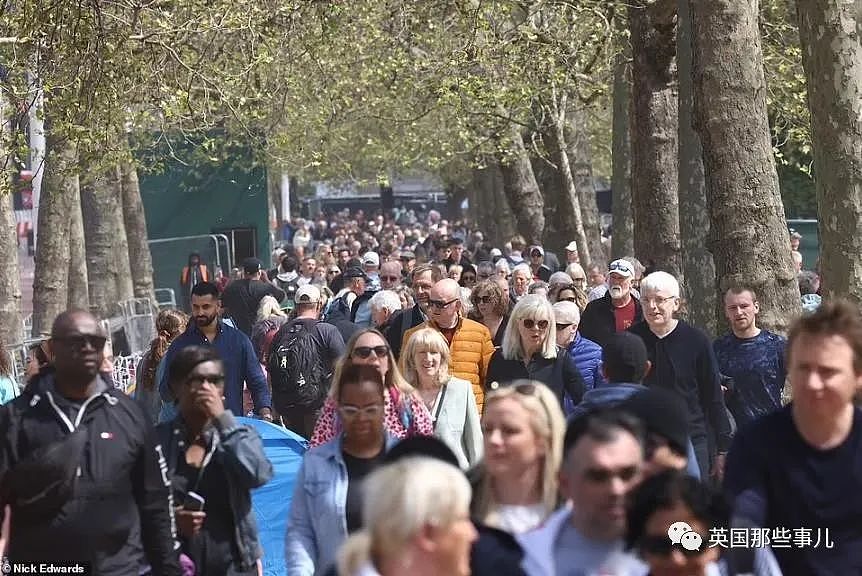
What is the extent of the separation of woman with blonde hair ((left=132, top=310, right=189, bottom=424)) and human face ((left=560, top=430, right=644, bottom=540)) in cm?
634

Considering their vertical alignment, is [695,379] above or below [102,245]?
below

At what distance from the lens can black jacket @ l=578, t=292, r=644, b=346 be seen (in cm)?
1323

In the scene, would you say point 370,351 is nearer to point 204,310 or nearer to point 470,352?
point 470,352

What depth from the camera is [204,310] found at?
11484 millimetres

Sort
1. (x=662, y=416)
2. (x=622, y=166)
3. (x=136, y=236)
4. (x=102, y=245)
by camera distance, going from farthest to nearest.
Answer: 1. (x=136, y=236)
2. (x=102, y=245)
3. (x=622, y=166)
4. (x=662, y=416)

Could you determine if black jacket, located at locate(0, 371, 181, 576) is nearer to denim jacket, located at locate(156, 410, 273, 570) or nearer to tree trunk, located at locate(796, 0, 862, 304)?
denim jacket, located at locate(156, 410, 273, 570)

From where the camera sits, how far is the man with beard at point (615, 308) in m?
13.4

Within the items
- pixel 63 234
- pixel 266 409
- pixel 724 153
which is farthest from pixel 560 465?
pixel 63 234

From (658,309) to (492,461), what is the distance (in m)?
4.60

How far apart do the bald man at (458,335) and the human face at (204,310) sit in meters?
1.49

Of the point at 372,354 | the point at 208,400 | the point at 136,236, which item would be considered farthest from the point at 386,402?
the point at 136,236

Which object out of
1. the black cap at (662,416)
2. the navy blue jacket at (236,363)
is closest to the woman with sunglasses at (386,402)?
the black cap at (662,416)

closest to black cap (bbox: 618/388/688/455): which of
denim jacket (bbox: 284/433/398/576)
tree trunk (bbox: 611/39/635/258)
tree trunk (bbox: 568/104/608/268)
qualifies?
denim jacket (bbox: 284/433/398/576)

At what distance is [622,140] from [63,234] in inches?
320
